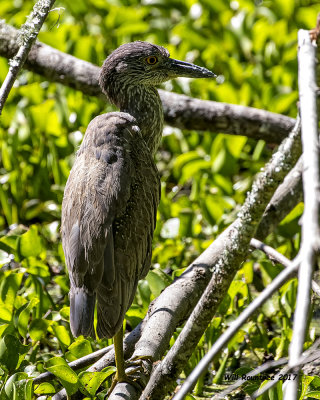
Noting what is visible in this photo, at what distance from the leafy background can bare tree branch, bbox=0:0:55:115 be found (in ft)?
0.52

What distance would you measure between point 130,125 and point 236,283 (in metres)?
1.00

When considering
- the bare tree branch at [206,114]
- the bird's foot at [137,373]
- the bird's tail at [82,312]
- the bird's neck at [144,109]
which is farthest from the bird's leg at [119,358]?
the bare tree branch at [206,114]

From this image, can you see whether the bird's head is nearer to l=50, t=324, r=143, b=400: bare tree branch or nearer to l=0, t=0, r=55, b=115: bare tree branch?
l=0, t=0, r=55, b=115: bare tree branch

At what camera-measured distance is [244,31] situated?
22.1ft

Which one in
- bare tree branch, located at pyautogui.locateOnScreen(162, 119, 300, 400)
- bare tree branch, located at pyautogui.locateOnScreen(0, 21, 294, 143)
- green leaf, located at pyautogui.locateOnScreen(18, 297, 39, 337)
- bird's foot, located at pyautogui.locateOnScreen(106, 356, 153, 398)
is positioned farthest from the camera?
bare tree branch, located at pyautogui.locateOnScreen(0, 21, 294, 143)

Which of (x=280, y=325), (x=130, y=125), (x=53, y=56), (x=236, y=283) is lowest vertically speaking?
(x=280, y=325)

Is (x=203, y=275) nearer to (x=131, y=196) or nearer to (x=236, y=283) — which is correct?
(x=236, y=283)

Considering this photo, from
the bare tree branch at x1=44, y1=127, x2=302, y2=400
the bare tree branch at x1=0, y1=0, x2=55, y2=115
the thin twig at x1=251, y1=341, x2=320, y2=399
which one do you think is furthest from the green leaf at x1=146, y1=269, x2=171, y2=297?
the thin twig at x1=251, y1=341, x2=320, y2=399

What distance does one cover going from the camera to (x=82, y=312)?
9.71 ft

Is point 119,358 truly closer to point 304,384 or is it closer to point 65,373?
point 65,373

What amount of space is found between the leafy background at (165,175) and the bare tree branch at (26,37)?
0.16 metres

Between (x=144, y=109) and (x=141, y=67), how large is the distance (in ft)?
0.73

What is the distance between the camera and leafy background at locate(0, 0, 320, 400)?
3.67 metres

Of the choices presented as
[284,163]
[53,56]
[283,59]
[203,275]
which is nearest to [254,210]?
[284,163]
